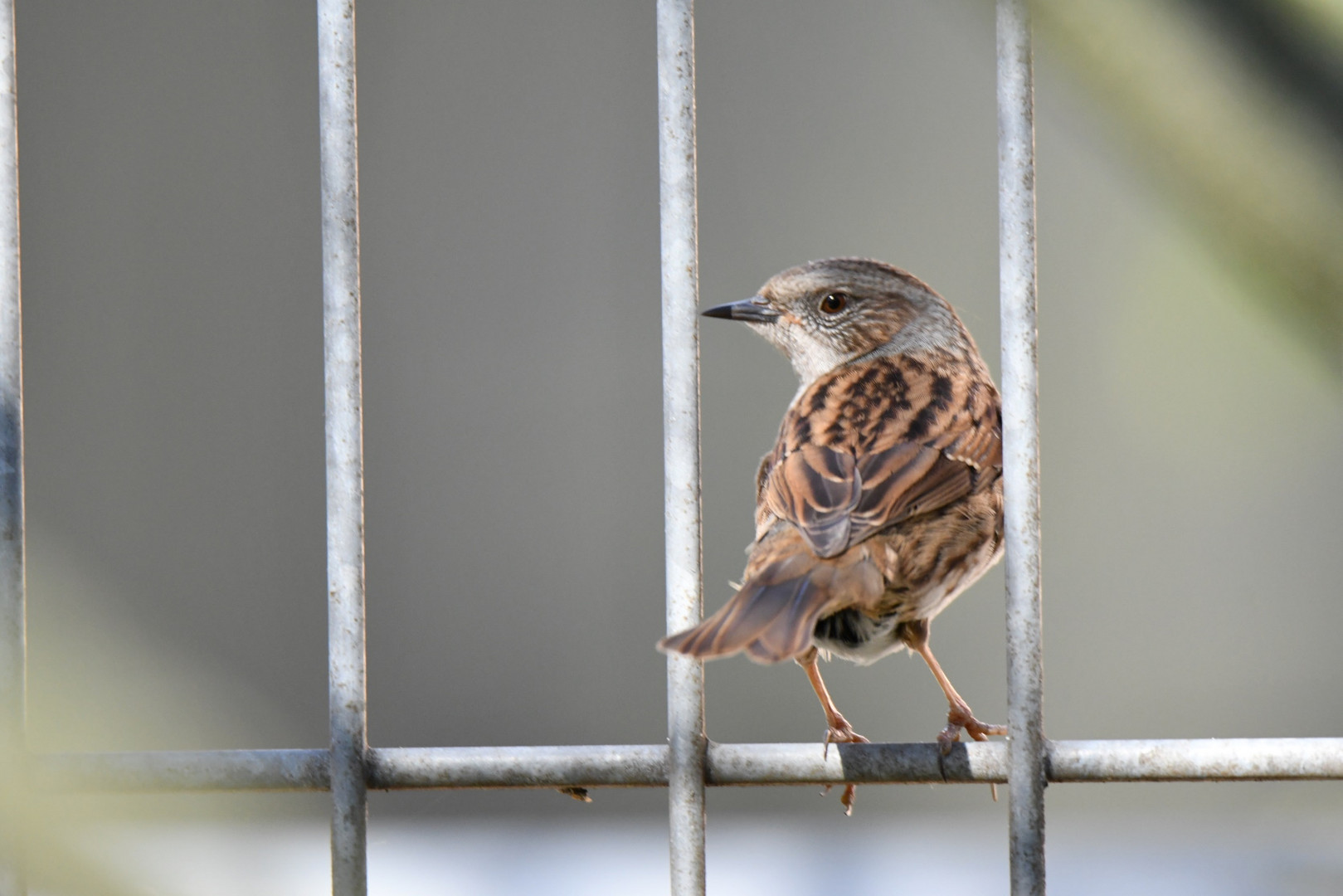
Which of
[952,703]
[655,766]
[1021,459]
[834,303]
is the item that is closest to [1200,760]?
[1021,459]

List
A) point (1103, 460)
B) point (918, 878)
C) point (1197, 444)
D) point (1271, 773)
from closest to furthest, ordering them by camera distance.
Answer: point (1197, 444), point (1271, 773), point (918, 878), point (1103, 460)

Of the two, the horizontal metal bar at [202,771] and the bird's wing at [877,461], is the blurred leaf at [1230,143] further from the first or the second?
the bird's wing at [877,461]

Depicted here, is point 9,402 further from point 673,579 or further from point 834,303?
point 834,303

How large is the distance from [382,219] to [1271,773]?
416cm

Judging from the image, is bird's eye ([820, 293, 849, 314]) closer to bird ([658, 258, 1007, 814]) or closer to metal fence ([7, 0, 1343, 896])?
bird ([658, 258, 1007, 814])

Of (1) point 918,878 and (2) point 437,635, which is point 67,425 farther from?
(1) point 918,878

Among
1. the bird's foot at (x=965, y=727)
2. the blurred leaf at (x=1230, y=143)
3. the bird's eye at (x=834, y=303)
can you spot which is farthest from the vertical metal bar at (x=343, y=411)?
the bird's eye at (x=834, y=303)

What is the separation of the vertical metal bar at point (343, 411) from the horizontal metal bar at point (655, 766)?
0.04 metres

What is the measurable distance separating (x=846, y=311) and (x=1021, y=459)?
6.04 ft

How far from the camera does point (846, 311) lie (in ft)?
11.2

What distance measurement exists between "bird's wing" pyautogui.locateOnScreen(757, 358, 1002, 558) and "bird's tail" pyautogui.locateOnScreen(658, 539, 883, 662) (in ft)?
0.15

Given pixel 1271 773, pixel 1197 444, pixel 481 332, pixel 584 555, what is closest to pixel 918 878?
pixel 584 555

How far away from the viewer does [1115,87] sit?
0.34m

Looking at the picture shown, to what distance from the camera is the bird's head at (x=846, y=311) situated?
3377 millimetres
